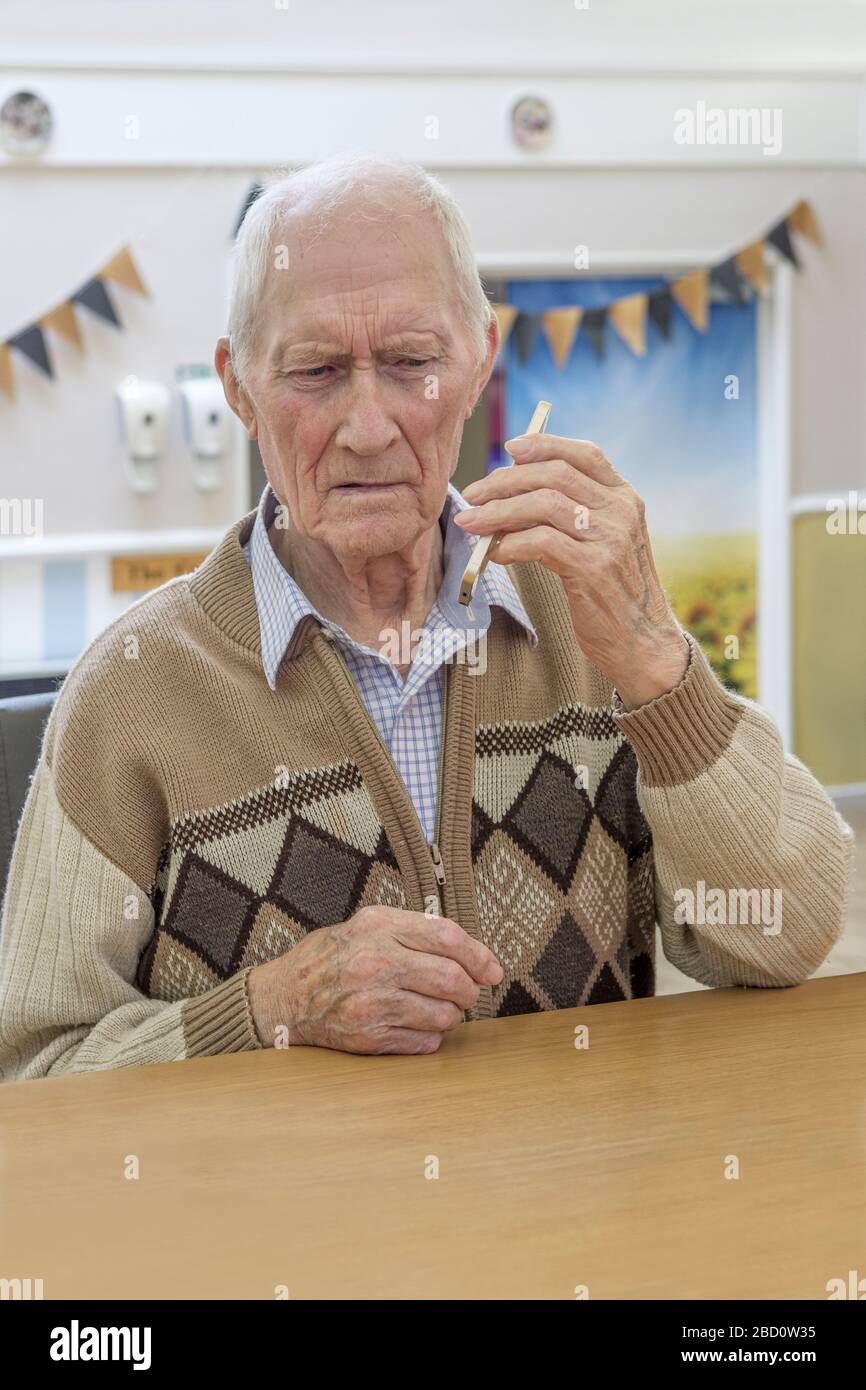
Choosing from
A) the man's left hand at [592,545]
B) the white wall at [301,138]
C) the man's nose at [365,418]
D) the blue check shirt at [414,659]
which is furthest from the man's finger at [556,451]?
the white wall at [301,138]

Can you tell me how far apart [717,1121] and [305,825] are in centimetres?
48

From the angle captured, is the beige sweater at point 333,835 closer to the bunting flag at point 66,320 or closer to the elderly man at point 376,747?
the elderly man at point 376,747

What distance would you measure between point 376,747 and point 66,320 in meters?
4.01

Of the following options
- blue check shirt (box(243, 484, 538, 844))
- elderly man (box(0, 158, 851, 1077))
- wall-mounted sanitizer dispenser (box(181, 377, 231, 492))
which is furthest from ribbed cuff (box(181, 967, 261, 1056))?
wall-mounted sanitizer dispenser (box(181, 377, 231, 492))

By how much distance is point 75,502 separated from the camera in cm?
502

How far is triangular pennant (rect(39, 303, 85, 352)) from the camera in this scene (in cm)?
489

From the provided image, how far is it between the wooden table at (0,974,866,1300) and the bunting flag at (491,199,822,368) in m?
4.71

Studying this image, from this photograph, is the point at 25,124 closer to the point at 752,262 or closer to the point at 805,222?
the point at 752,262

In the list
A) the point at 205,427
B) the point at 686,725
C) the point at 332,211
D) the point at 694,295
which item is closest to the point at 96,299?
the point at 205,427

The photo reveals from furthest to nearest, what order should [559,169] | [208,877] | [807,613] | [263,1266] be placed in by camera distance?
[807,613]
[559,169]
[208,877]
[263,1266]

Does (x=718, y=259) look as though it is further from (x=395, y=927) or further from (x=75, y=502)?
(x=395, y=927)

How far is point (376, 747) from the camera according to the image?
4.22 feet

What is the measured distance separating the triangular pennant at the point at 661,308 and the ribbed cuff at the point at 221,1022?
492 centimetres

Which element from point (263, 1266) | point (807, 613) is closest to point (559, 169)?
point (807, 613)
